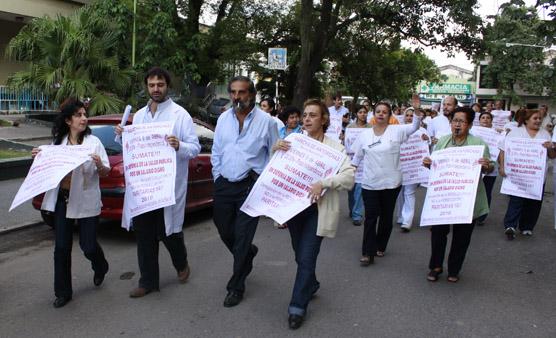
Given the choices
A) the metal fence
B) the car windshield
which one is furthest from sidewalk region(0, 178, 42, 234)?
the metal fence

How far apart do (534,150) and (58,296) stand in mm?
5820

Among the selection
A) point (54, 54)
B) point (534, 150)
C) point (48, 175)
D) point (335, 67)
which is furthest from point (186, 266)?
point (335, 67)

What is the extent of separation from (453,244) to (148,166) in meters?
2.90

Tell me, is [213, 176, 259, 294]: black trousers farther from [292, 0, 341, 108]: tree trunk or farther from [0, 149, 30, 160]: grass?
[292, 0, 341, 108]: tree trunk

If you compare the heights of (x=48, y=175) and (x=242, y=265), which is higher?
(x=48, y=175)

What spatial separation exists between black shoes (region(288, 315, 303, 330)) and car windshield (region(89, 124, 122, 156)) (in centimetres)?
343

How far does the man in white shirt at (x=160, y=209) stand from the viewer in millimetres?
4484

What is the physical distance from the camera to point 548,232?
7.38 metres

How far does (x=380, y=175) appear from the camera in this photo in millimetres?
5496

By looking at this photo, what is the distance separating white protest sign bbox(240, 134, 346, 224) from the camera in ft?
13.0

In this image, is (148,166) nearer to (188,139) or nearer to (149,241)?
→ (188,139)

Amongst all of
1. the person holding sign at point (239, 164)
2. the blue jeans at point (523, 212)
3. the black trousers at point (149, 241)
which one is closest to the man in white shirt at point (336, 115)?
the blue jeans at point (523, 212)

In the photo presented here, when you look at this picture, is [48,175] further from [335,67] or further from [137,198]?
[335,67]

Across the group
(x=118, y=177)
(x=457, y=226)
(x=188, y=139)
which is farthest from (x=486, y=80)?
(x=188, y=139)
